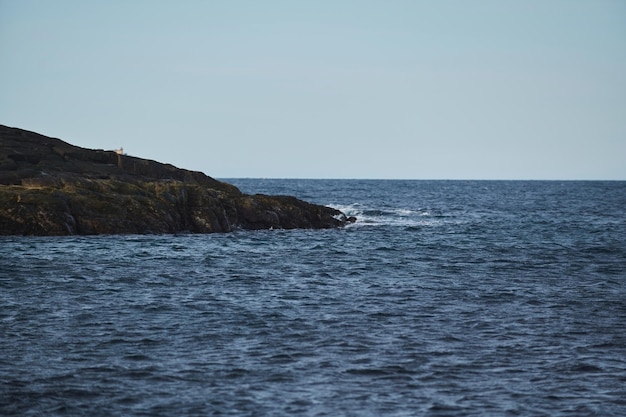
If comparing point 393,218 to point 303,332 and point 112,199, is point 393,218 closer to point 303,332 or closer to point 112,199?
point 112,199

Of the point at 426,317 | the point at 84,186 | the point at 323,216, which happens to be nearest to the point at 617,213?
the point at 323,216

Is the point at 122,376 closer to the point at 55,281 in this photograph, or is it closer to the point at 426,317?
the point at 426,317

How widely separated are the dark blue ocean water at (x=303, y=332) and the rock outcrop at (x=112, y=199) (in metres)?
2.62

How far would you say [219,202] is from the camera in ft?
174

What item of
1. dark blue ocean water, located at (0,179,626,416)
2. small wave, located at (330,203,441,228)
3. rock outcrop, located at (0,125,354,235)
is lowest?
dark blue ocean water, located at (0,179,626,416)

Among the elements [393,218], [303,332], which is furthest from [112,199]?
[393,218]

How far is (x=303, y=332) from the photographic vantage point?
71.1 ft

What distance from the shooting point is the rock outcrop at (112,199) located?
146 feet

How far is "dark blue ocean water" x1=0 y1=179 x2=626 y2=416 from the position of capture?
15.8m

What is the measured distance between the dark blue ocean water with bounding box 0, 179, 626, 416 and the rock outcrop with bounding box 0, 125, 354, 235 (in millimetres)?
2618

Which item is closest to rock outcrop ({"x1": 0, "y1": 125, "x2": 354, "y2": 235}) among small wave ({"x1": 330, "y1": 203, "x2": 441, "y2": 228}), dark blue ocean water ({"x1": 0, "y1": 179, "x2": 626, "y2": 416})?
dark blue ocean water ({"x1": 0, "y1": 179, "x2": 626, "y2": 416})

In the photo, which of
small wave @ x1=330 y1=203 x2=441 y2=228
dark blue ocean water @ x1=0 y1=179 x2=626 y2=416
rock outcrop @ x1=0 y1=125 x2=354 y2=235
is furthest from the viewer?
small wave @ x1=330 y1=203 x2=441 y2=228

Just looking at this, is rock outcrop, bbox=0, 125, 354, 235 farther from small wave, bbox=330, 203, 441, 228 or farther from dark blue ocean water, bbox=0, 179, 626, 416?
small wave, bbox=330, 203, 441, 228

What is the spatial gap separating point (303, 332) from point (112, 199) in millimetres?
28165
